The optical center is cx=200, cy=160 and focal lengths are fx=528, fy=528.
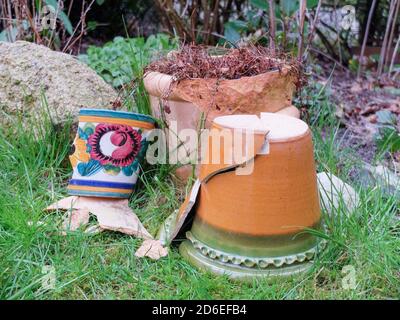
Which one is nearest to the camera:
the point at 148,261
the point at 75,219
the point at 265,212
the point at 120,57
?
the point at 265,212

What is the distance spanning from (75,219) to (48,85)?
27.4 inches

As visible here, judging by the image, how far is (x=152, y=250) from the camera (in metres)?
1.62

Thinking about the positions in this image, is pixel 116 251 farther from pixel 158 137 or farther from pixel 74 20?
pixel 74 20

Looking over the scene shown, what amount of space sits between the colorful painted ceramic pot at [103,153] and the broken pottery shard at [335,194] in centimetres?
68

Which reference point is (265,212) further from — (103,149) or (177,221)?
(103,149)

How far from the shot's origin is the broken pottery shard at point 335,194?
1729 millimetres

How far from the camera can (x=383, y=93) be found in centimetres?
342

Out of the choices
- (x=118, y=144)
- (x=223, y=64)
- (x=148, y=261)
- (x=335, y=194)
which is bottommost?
(x=148, y=261)

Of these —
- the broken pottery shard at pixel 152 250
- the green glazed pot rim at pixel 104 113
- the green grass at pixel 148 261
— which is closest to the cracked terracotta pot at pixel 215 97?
the green glazed pot rim at pixel 104 113

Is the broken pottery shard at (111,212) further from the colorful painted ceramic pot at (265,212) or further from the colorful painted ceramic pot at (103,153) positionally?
the colorful painted ceramic pot at (265,212)

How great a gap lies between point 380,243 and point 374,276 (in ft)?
0.37

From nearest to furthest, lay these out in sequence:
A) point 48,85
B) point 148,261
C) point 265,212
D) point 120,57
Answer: point 265,212
point 148,261
point 48,85
point 120,57

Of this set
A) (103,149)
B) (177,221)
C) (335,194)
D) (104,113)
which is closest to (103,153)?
(103,149)

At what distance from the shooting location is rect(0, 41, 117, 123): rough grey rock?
212 centimetres
